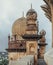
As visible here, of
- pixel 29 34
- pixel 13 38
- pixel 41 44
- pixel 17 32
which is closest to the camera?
pixel 29 34

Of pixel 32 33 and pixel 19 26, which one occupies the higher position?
pixel 19 26

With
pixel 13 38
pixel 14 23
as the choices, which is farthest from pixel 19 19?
pixel 13 38

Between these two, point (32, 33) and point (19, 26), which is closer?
point (32, 33)

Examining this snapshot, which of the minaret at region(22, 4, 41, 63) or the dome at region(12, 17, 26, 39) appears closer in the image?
the minaret at region(22, 4, 41, 63)

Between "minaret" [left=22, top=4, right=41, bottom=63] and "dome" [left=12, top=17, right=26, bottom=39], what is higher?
"dome" [left=12, top=17, right=26, bottom=39]

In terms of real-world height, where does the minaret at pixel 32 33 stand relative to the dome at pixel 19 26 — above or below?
below

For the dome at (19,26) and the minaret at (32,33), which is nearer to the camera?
the minaret at (32,33)

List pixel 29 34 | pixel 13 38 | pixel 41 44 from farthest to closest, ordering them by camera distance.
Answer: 1. pixel 13 38
2. pixel 41 44
3. pixel 29 34

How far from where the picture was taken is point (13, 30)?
42.2m

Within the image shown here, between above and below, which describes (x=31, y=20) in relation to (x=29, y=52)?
above

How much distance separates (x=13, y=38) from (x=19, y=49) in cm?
303

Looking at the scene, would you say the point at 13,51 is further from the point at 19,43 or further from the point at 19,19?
the point at 19,19

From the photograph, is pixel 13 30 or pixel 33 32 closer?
pixel 33 32

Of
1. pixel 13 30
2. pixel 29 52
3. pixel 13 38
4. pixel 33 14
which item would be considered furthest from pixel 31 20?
pixel 13 30
